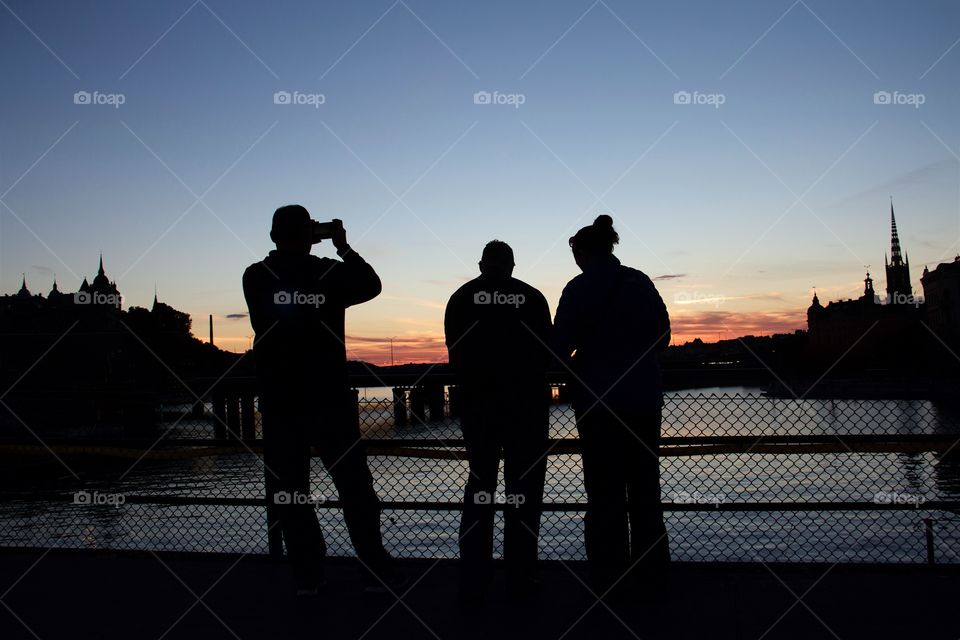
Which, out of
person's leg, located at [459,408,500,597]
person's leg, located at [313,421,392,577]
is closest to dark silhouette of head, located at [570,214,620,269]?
person's leg, located at [459,408,500,597]

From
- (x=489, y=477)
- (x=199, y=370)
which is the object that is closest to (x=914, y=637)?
(x=489, y=477)

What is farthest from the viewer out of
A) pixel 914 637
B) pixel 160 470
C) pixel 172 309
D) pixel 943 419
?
pixel 172 309

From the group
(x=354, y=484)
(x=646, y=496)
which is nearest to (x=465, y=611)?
(x=354, y=484)

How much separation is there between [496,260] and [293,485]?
70.1 inches

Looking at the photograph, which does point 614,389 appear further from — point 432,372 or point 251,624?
point 251,624

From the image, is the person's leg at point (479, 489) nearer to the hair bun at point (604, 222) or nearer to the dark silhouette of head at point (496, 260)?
the dark silhouette of head at point (496, 260)

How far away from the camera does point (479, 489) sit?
455 centimetres

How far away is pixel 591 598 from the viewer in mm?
4508

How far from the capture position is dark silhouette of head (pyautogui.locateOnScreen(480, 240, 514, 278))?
4641 mm

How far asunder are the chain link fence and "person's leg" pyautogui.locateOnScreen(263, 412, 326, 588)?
471mm

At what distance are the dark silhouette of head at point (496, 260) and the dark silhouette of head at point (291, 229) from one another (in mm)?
1045

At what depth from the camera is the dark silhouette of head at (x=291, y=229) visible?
4.59m

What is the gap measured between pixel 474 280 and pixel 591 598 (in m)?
1.96

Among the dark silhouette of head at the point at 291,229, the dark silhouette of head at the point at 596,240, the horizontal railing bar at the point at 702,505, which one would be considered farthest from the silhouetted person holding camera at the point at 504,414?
the dark silhouette of head at the point at 291,229
